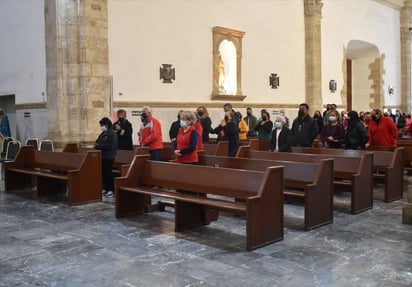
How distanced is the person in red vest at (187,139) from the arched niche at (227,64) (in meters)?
7.47

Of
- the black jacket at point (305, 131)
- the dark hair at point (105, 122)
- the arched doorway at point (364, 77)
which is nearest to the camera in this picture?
the dark hair at point (105, 122)

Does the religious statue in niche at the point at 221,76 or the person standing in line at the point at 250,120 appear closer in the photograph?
the person standing in line at the point at 250,120

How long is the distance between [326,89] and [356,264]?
15.5m

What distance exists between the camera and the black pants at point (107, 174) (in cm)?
826

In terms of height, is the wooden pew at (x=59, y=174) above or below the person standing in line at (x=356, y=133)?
below

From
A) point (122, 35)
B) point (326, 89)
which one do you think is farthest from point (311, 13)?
point (122, 35)

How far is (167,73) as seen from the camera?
42.7 feet

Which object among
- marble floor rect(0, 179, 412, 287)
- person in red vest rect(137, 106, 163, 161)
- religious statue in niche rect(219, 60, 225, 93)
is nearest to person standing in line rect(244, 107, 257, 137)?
religious statue in niche rect(219, 60, 225, 93)

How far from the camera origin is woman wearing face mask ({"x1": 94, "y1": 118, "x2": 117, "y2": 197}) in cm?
812

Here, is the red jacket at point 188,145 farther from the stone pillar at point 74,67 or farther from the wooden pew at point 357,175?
the stone pillar at point 74,67

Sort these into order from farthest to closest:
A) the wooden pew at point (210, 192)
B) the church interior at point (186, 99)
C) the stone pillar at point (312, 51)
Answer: the stone pillar at point (312, 51)
the wooden pew at point (210, 192)
the church interior at point (186, 99)

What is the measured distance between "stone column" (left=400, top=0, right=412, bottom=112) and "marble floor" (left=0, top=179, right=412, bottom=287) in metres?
20.5

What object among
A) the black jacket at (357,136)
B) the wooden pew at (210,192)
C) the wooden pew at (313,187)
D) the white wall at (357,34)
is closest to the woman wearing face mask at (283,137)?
the black jacket at (357,136)

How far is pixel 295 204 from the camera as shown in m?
7.45
